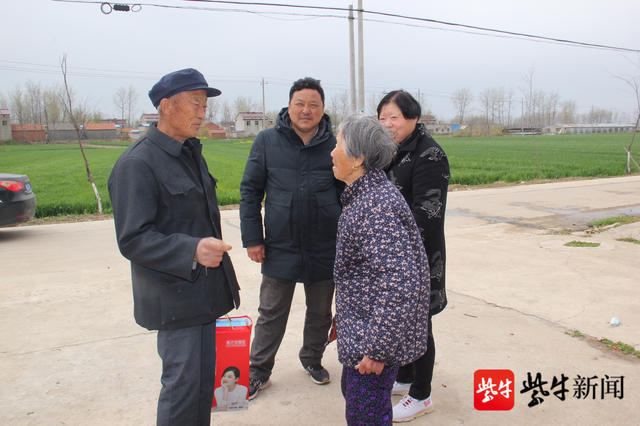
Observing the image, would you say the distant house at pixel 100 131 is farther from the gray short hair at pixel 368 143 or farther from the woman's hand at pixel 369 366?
the woman's hand at pixel 369 366

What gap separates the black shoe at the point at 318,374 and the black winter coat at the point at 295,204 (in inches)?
24.3

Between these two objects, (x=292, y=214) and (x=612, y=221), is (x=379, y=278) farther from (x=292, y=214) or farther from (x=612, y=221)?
(x=612, y=221)

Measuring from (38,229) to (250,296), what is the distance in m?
5.51

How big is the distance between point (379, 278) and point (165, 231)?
87cm

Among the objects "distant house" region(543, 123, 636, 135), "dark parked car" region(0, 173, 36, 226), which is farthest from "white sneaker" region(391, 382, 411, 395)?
"distant house" region(543, 123, 636, 135)

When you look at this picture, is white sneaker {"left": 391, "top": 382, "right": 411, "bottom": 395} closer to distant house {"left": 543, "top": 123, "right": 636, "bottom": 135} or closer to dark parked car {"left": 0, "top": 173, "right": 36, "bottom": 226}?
dark parked car {"left": 0, "top": 173, "right": 36, "bottom": 226}

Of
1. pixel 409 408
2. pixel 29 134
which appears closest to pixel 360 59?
pixel 409 408

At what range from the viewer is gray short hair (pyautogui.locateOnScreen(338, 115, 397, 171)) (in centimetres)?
190

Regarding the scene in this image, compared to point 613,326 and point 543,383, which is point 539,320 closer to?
point 613,326

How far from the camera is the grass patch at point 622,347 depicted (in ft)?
11.1

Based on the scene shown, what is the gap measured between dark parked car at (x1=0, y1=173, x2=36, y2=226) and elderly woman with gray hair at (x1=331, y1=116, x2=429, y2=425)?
679 cm

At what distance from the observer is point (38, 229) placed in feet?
27.6

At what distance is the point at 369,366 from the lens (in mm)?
1812

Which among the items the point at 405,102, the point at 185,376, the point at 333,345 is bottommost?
the point at 333,345
